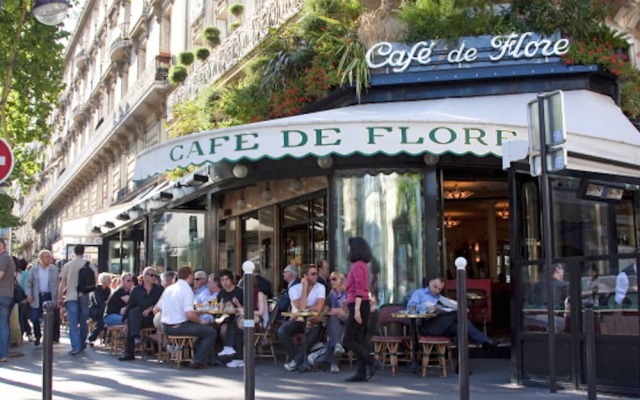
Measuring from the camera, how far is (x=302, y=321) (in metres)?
10.5

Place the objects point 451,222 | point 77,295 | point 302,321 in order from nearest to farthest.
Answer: point 302,321
point 77,295
point 451,222

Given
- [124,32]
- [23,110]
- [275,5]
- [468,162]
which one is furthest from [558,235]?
[124,32]

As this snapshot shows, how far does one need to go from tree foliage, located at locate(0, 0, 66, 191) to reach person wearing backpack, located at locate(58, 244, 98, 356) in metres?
6.55

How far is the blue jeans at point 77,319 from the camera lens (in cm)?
1266

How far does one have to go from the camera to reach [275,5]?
15.8 meters

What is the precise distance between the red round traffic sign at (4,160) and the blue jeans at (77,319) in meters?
5.20

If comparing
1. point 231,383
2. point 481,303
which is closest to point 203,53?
point 481,303

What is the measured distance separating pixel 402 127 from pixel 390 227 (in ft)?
6.45

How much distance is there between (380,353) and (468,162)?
10.4ft

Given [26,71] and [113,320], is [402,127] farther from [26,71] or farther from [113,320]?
[26,71]

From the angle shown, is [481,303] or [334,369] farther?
[481,303]

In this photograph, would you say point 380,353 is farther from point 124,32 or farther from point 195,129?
point 124,32

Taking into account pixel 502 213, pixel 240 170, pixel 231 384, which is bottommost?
pixel 231 384

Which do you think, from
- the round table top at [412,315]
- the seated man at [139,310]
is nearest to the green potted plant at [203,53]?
the seated man at [139,310]
